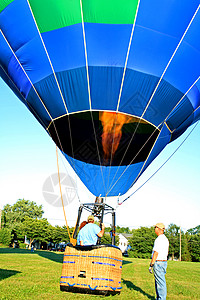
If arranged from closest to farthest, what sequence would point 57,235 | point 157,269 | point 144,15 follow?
point 157,269 → point 144,15 → point 57,235

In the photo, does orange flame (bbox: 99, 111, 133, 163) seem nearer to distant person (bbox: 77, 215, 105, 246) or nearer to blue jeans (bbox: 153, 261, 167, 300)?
distant person (bbox: 77, 215, 105, 246)

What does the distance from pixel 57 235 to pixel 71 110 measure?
137ft

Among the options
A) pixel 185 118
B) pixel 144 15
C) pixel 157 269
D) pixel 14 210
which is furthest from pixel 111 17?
pixel 14 210

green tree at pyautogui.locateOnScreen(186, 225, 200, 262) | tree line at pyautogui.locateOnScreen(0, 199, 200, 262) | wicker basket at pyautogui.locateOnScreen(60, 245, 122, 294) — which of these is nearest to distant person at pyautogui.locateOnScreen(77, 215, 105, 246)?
wicker basket at pyautogui.locateOnScreen(60, 245, 122, 294)

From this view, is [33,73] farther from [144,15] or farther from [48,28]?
[144,15]

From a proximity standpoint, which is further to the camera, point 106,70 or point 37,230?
point 37,230

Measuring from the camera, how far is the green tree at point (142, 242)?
1912 inches

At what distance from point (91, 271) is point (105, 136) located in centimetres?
361

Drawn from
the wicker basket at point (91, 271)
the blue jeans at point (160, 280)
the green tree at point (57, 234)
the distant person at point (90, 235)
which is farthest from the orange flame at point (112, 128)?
the green tree at point (57, 234)

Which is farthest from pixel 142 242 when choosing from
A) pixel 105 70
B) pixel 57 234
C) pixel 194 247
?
pixel 105 70

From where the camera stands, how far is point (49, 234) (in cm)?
4500

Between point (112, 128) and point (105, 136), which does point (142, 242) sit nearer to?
point (105, 136)

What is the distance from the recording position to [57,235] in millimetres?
45969

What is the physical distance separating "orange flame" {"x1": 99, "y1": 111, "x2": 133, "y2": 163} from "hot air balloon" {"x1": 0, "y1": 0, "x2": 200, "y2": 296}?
23 millimetres
